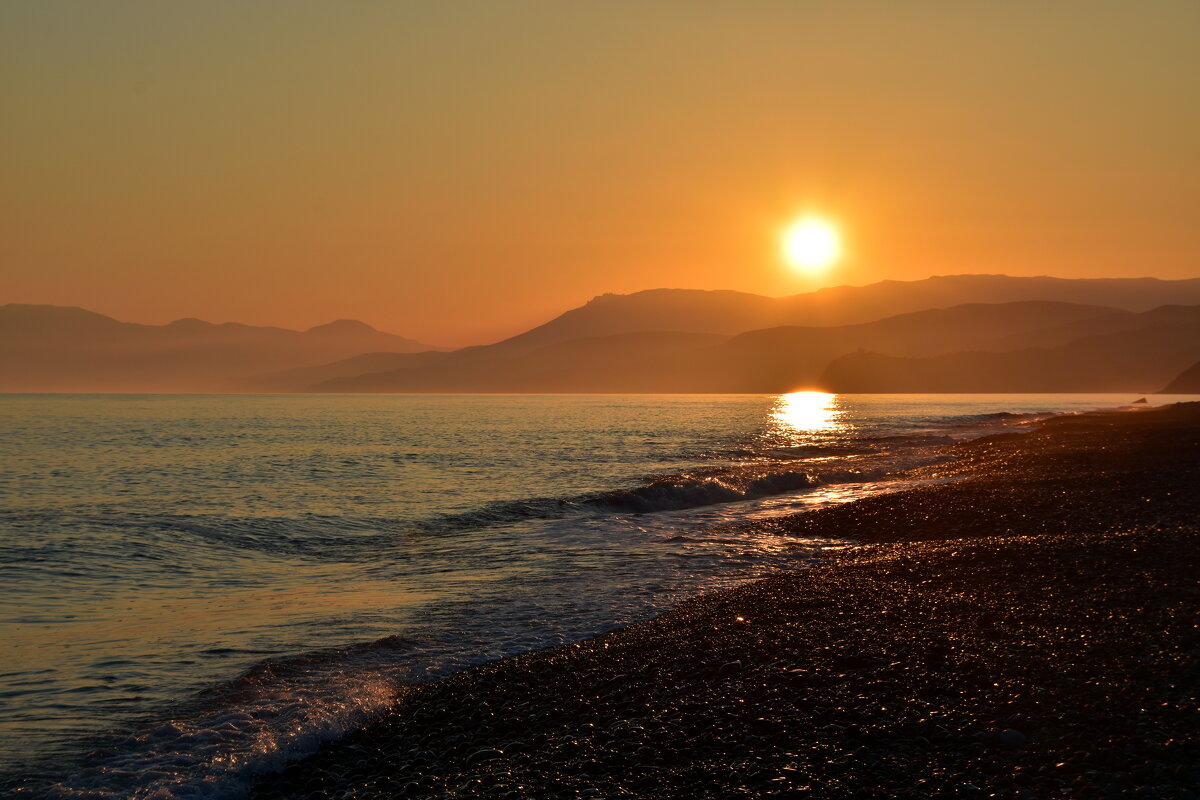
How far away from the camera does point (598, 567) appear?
1906cm

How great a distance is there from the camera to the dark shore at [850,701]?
740cm

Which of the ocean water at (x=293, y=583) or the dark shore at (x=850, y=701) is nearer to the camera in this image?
the dark shore at (x=850, y=701)

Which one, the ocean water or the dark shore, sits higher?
the dark shore

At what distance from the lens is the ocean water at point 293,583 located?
9.53 m

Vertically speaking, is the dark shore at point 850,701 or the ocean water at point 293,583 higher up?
the dark shore at point 850,701

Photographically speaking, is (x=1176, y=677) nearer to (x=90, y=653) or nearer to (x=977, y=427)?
(x=90, y=653)

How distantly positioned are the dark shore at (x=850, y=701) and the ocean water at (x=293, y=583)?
1.24 meters

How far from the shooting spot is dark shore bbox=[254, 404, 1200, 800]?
7.40 metres

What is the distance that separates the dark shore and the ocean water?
1236 mm

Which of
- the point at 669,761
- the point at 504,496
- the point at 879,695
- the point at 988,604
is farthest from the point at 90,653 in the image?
the point at 504,496

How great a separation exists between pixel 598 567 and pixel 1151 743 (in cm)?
1267

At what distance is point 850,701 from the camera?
8984 millimetres

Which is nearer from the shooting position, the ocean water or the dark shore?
the dark shore

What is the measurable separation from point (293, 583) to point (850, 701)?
13.9 meters
